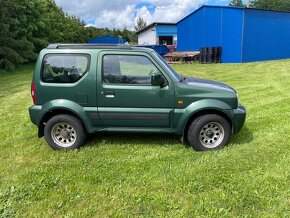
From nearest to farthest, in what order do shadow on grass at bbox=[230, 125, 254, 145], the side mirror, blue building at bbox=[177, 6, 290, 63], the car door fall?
1. the side mirror
2. the car door
3. shadow on grass at bbox=[230, 125, 254, 145]
4. blue building at bbox=[177, 6, 290, 63]

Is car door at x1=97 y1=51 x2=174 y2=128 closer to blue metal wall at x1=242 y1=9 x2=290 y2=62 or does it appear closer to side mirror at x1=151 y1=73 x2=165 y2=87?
side mirror at x1=151 y1=73 x2=165 y2=87

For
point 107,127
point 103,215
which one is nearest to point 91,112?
point 107,127

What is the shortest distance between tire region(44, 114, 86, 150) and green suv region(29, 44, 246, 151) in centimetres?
2

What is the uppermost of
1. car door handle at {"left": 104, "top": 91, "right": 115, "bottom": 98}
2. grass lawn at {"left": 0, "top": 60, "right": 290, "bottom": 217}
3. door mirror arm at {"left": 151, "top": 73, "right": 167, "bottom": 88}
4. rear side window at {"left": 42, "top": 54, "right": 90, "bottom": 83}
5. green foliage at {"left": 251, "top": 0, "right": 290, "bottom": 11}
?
green foliage at {"left": 251, "top": 0, "right": 290, "bottom": 11}

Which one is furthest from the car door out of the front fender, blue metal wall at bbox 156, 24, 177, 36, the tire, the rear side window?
blue metal wall at bbox 156, 24, 177, 36

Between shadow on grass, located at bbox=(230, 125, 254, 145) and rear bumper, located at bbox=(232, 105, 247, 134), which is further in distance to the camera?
shadow on grass, located at bbox=(230, 125, 254, 145)

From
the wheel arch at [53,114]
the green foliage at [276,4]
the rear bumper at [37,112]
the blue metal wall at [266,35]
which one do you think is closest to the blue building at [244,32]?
the blue metal wall at [266,35]

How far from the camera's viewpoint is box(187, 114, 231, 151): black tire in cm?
488

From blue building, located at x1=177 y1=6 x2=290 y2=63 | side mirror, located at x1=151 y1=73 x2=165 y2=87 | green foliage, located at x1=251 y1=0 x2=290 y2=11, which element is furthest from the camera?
green foliage, located at x1=251 y1=0 x2=290 y2=11

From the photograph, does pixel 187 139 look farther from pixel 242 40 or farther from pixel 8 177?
pixel 242 40

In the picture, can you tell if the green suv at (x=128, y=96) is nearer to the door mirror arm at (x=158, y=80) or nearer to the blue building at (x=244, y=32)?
the door mirror arm at (x=158, y=80)

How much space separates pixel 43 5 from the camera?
24031 mm

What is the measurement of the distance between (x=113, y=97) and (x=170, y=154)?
131cm

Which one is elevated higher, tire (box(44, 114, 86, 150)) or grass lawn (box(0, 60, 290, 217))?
tire (box(44, 114, 86, 150))
